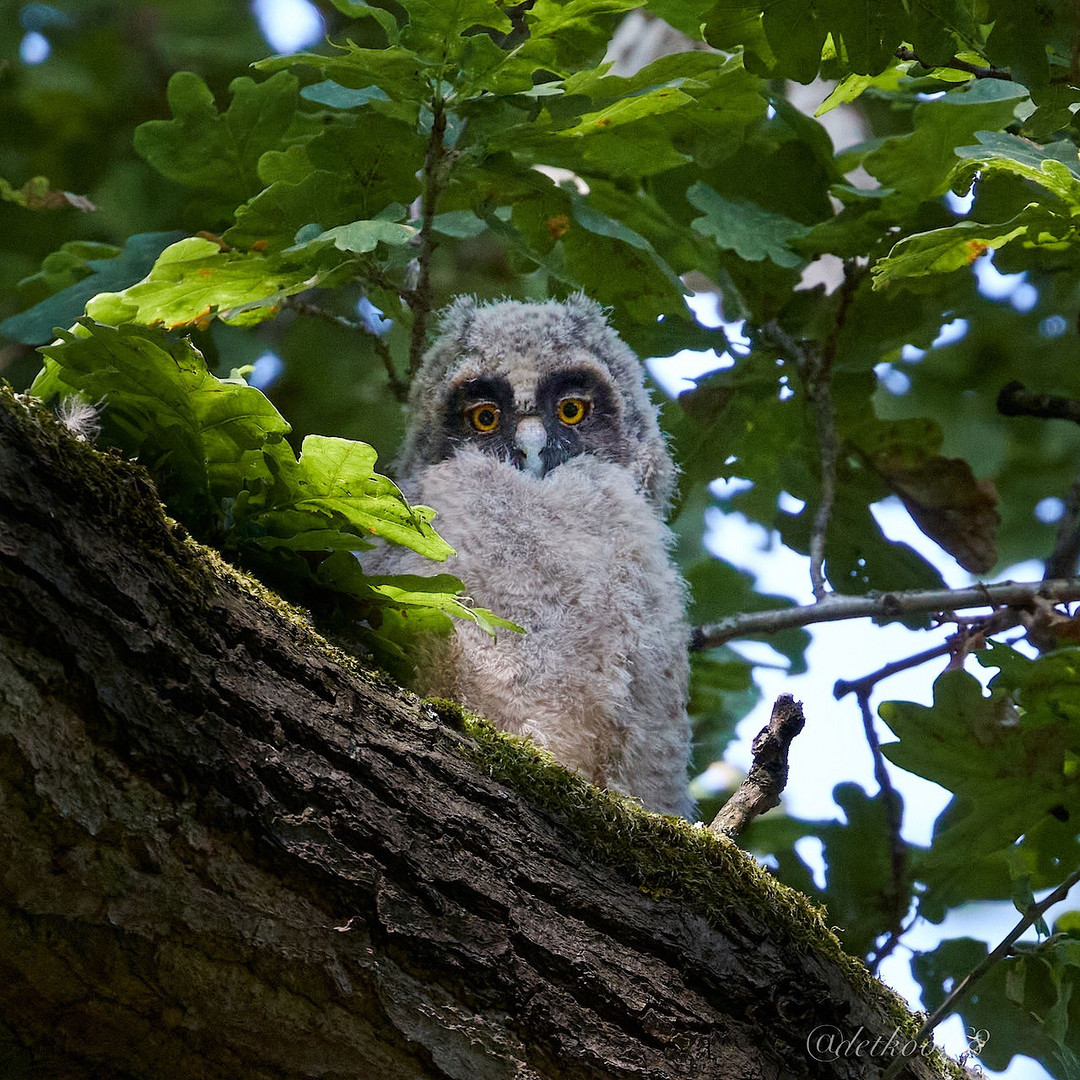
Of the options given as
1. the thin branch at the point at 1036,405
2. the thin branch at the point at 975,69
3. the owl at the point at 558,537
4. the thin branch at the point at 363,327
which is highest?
the thin branch at the point at 1036,405

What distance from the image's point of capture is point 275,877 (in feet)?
5.72

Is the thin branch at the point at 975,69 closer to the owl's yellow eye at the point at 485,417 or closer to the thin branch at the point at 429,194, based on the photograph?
the thin branch at the point at 429,194

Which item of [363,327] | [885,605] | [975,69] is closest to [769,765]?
[885,605]

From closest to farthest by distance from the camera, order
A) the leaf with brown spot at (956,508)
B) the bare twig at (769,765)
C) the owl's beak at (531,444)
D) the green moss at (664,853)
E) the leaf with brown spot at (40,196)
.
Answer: the green moss at (664,853) → the bare twig at (769,765) → the owl's beak at (531,444) → the leaf with brown spot at (40,196) → the leaf with brown spot at (956,508)

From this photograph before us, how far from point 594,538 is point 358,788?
3.47ft

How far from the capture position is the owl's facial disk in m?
3.04

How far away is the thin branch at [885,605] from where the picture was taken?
317 cm

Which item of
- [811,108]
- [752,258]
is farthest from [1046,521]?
[752,258]

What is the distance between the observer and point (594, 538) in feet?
9.03

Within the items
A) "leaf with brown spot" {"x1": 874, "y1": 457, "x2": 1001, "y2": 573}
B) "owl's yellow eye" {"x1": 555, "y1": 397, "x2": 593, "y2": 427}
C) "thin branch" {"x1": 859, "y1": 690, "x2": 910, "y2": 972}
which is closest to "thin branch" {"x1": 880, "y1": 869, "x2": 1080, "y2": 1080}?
"thin branch" {"x1": 859, "y1": 690, "x2": 910, "y2": 972}

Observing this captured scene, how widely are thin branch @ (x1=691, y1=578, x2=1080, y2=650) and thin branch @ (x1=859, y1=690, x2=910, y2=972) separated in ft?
1.26

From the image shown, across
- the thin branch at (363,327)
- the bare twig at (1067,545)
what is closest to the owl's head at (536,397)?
the thin branch at (363,327)

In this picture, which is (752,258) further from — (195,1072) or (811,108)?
(195,1072)

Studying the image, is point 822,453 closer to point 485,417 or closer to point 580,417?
point 580,417
